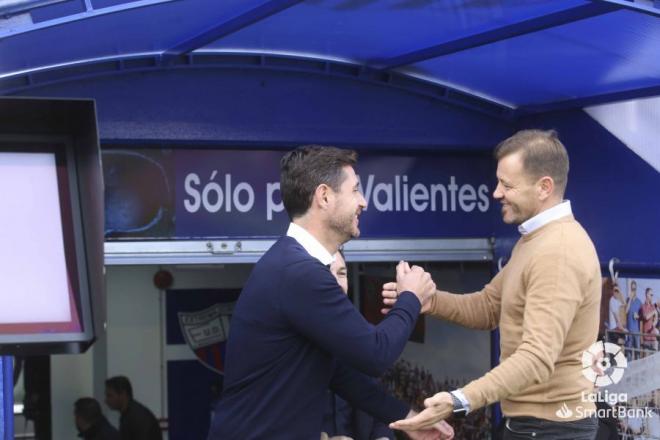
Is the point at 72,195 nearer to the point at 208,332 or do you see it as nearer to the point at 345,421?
the point at 345,421

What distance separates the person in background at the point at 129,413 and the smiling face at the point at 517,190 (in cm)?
478

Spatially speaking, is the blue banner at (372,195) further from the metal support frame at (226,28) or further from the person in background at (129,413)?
the person in background at (129,413)

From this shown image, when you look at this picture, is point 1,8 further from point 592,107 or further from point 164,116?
point 592,107

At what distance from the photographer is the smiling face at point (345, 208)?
8.89ft

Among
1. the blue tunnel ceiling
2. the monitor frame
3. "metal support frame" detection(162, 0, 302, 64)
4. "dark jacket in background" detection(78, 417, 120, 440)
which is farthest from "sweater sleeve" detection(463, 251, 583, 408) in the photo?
"dark jacket in background" detection(78, 417, 120, 440)

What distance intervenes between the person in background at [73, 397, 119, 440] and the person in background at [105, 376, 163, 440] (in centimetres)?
13

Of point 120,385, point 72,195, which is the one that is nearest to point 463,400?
point 72,195

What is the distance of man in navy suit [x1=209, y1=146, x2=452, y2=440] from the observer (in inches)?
97.8

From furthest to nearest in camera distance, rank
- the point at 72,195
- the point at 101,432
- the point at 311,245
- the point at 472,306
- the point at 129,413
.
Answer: the point at 129,413
the point at 101,432
the point at 472,306
the point at 311,245
the point at 72,195

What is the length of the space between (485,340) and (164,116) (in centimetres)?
222

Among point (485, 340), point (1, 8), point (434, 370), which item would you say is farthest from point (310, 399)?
point (434, 370)

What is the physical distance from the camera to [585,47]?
3.79 m

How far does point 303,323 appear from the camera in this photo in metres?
2.48

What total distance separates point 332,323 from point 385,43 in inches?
81.1
